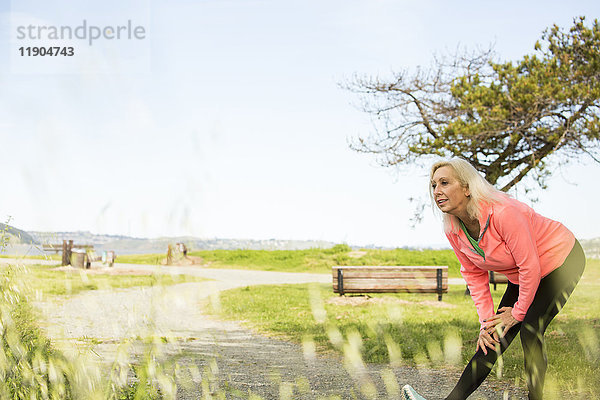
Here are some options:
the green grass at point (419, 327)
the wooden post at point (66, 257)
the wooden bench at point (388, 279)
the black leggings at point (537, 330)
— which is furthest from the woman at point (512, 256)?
the wooden post at point (66, 257)

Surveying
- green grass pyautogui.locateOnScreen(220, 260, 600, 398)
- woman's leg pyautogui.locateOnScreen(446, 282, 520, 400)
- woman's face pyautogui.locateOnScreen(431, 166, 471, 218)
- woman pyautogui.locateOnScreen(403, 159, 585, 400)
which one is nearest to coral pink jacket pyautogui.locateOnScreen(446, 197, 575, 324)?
woman pyautogui.locateOnScreen(403, 159, 585, 400)

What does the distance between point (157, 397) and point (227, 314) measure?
6.23 metres

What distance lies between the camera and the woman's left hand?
340cm

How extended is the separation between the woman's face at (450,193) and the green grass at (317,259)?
66.1ft

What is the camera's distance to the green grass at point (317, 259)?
80.1ft

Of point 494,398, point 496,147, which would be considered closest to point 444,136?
point 496,147

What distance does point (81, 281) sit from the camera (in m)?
4.50

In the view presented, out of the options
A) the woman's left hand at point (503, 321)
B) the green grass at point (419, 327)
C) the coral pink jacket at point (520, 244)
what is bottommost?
the green grass at point (419, 327)

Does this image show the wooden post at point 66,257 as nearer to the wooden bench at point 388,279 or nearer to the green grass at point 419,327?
the green grass at point 419,327

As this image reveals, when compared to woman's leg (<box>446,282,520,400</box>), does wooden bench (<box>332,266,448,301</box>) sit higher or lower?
lower

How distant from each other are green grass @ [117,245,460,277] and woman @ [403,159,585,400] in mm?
20042

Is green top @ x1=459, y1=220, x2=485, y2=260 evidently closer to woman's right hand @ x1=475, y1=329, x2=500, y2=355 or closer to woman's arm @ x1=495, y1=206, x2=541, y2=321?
woman's arm @ x1=495, y1=206, x2=541, y2=321

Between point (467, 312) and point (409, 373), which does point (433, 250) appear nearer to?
point (467, 312)

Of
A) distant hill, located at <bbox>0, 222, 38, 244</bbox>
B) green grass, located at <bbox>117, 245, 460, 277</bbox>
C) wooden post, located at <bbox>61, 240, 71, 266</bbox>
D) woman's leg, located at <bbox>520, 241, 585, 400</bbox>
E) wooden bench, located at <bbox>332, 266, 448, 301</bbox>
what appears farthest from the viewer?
green grass, located at <bbox>117, 245, 460, 277</bbox>
